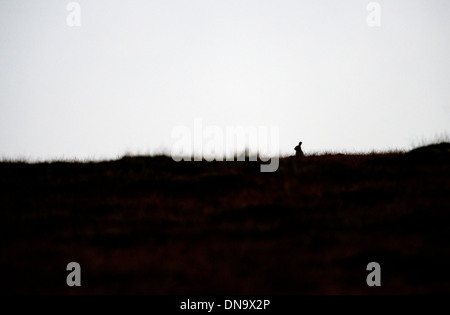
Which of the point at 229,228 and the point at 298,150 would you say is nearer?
the point at 229,228

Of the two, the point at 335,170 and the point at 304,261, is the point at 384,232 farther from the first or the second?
the point at 335,170

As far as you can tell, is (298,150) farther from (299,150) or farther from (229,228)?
(229,228)

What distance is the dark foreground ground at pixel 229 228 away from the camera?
6.13 meters

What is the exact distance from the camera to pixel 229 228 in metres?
8.49

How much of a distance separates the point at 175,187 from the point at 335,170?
551cm

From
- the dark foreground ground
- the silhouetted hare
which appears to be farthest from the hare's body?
the dark foreground ground

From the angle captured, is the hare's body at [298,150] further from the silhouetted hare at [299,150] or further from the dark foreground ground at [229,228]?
the dark foreground ground at [229,228]

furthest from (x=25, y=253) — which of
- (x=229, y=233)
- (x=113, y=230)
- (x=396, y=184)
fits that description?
(x=396, y=184)

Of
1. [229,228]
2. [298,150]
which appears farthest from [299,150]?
[229,228]

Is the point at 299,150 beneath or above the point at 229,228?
above

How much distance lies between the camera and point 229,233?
8289mm

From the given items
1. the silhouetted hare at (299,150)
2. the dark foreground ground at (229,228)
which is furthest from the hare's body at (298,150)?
the dark foreground ground at (229,228)
